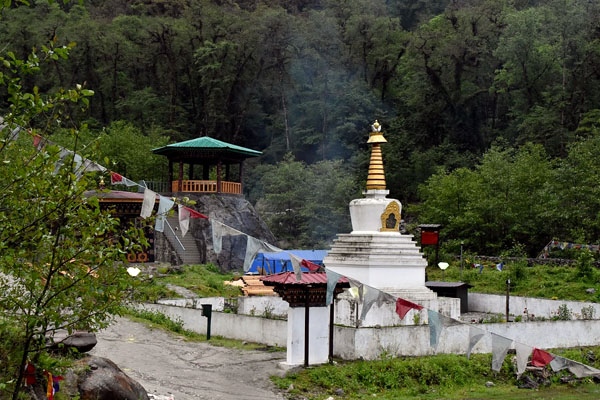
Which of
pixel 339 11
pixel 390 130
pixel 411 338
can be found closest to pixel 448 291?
pixel 411 338

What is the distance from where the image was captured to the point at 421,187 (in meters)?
47.5

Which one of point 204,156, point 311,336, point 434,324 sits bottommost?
point 311,336

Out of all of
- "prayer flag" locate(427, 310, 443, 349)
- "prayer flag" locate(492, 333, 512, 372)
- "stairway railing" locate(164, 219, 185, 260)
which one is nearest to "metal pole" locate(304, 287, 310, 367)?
"prayer flag" locate(427, 310, 443, 349)

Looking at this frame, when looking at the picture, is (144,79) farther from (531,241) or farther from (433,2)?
(531,241)

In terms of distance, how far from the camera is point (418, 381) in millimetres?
17625

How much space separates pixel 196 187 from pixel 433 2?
42.4 m

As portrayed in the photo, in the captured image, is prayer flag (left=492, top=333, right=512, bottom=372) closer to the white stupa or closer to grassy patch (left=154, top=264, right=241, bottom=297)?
the white stupa

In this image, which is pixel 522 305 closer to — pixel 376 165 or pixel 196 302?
pixel 376 165

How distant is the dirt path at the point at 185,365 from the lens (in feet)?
51.3

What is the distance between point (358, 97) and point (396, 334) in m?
39.1

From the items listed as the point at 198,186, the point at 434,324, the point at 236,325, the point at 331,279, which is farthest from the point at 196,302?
the point at 198,186

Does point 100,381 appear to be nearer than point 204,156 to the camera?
Yes

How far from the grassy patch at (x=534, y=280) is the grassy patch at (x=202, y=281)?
29.6 ft

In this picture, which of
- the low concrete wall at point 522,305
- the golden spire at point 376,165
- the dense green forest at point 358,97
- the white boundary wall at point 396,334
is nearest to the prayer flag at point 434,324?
the white boundary wall at point 396,334
